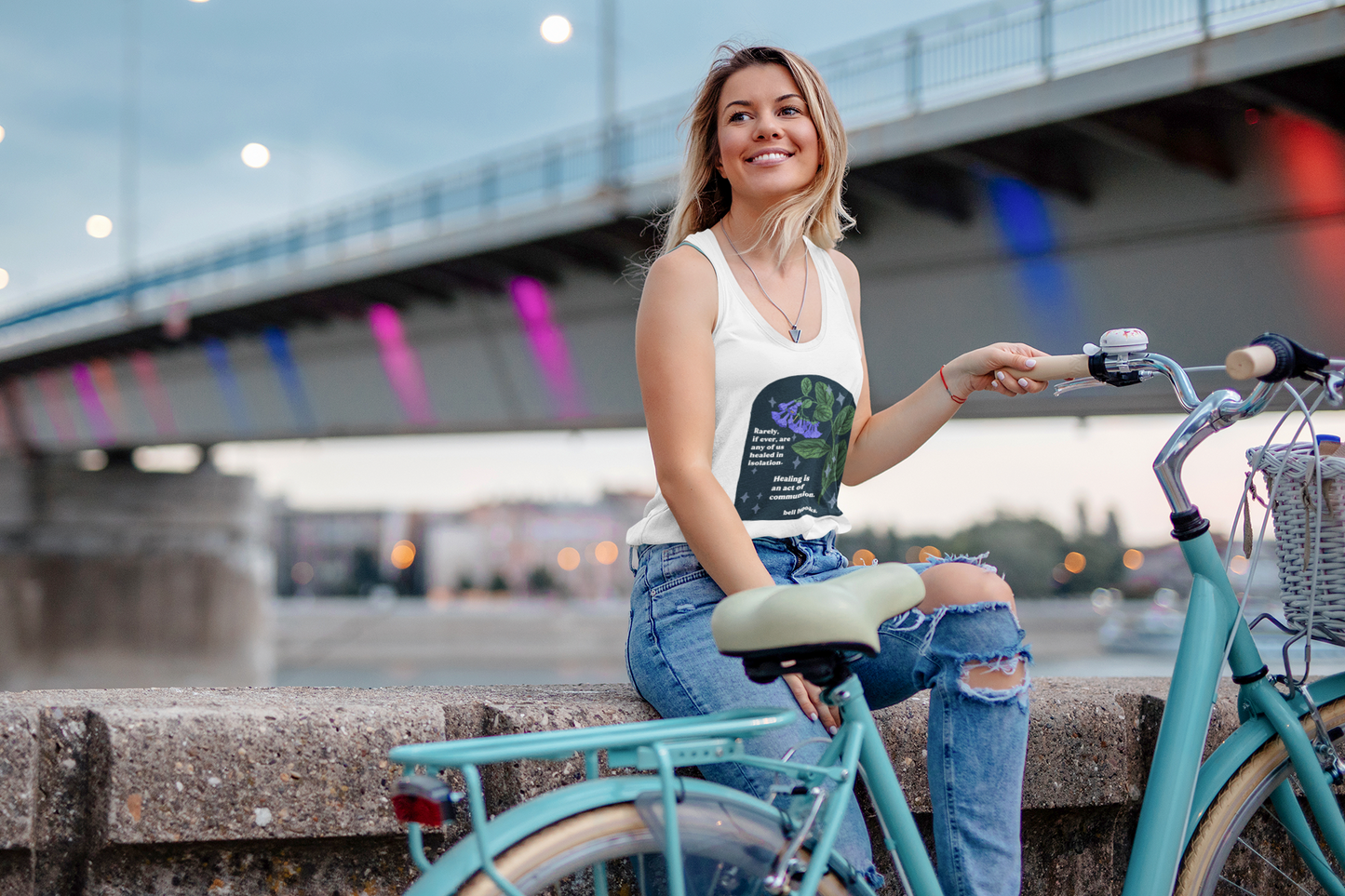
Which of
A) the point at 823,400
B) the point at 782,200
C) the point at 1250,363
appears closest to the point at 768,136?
the point at 782,200

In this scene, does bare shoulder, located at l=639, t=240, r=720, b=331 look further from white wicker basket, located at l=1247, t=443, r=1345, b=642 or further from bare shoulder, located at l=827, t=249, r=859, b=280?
white wicker basket, located at l=1247, t=443, r=1345, b=642

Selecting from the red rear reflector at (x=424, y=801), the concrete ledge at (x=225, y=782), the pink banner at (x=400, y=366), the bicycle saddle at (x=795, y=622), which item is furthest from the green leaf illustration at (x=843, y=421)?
the pink banner at (x=400, y=366)

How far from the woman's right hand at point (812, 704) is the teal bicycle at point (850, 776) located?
0.22 metres

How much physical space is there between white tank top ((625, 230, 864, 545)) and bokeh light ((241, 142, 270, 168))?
27377 mm

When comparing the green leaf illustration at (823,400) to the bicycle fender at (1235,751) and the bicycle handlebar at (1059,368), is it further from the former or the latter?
the bicycle fender at (1235,751)

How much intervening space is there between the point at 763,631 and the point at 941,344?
373 inches

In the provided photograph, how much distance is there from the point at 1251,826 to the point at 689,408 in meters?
1.35

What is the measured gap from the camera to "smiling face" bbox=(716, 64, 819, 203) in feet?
7.82

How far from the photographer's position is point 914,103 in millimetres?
9539

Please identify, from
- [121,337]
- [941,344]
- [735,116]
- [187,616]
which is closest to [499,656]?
[187,616]

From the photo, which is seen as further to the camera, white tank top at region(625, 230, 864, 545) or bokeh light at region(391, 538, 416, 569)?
Answer: bokeh light at region(391, 538, 416, 569)

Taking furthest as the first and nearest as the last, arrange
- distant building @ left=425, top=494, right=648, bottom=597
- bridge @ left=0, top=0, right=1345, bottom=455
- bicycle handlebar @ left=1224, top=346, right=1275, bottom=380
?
1. distant building @ left=425, top=494, right=648, bottom=597
2. bridge @ left=0, top=0, right=1345, bottom=455
3. bicycle handlebar @ left=1224, top=346, right=1275, bottom=380

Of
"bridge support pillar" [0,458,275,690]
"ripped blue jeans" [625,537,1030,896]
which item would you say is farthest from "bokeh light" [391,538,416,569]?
"ripped blue jeans" [625,537,1030,896]

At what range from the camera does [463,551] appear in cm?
12369
